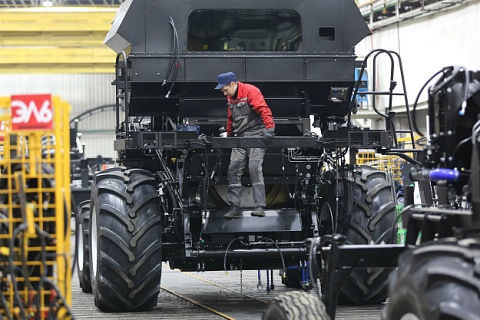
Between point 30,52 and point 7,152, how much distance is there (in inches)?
1234

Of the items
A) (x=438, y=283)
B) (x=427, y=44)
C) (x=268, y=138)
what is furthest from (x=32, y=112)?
(x=427, y=44)

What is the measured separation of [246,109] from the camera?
11.5m

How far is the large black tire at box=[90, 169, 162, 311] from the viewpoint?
1119 centimetres

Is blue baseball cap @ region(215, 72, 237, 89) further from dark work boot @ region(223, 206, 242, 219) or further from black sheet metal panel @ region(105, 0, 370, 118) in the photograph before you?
dark work boot @ region(223, 206, 242, 219)

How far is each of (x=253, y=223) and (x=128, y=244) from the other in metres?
1.35

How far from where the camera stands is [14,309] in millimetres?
6773

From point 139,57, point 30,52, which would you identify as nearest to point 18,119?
point 139,57

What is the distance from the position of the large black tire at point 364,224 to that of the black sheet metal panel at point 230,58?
1222mm

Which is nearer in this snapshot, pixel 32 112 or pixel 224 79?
pixel 32 112

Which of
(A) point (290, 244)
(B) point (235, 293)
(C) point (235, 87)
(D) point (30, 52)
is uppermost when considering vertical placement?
(D) point (30, 52)

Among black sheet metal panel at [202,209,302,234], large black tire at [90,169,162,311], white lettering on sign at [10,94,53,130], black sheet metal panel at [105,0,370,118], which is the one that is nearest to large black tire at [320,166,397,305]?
black sheet metal panel at [202,209,302,234]

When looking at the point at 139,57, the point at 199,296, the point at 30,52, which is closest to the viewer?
the point at 139,57

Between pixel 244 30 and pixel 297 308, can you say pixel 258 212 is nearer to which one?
pixel 244 30

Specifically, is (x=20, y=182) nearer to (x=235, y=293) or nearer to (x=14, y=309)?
(x=14, y=309)
